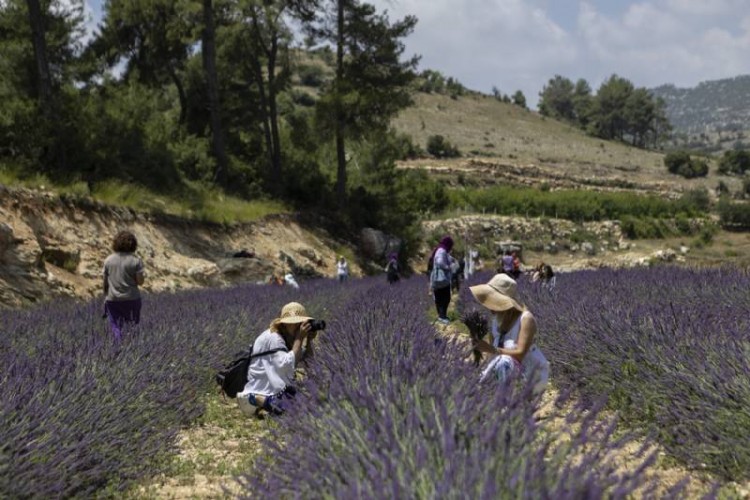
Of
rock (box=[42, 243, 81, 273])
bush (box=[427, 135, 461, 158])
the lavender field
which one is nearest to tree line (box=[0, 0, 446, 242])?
rock (box=[42, 243, 81, 273])

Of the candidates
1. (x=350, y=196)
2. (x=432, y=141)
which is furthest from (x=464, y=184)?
(x=350, y=196)

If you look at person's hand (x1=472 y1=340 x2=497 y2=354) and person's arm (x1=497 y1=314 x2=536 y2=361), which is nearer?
person's arm (x1=497 y1=314 x2=536 y2=361)

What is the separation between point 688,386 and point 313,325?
7.59 ft

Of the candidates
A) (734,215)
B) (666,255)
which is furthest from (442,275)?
(734,215)

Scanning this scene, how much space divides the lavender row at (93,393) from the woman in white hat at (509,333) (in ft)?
6.02

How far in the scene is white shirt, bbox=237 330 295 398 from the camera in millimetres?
4141

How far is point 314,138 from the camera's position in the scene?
22.3 m

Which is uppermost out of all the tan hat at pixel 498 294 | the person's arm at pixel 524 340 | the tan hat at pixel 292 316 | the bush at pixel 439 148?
the bush at pixel 439 148

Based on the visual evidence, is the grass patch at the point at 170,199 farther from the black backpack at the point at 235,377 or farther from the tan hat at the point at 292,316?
the tan hat at the point at 292,316

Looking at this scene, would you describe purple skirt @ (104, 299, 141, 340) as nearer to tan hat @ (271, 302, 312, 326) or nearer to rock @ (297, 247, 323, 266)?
tan hat @ (271, 302, 312, 326)

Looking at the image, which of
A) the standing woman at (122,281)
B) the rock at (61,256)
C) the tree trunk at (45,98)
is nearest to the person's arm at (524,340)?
the standing woman at (122,281)

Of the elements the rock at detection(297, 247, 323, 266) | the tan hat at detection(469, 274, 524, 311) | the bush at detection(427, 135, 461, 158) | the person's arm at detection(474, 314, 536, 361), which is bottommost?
the rock at detection(297, 247, 323, 266)

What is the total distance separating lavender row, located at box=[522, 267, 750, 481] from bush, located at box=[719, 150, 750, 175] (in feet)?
205

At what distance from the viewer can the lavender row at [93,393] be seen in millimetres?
2420
